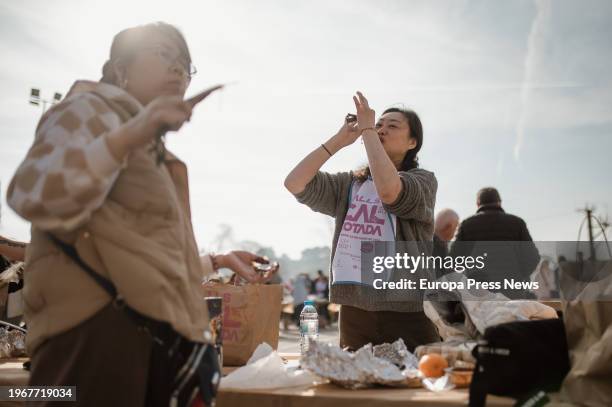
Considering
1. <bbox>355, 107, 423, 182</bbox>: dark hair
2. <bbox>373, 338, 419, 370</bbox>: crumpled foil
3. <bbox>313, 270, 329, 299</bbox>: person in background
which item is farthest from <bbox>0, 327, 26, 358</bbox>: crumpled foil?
<bbox>313, 270, 329, 299</bbox>: person in background

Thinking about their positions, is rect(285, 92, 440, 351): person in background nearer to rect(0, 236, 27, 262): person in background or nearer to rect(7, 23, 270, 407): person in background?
rect(7, 23, 270, 407): person in background

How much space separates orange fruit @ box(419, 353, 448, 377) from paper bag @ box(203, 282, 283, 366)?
663mm

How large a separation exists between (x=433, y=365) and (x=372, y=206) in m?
0.92

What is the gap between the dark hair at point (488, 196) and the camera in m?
4.45

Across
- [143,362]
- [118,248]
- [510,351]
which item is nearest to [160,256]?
[118,248]

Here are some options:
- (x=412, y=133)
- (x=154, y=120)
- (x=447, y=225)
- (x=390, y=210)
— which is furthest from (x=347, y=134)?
(x=447, y=225)

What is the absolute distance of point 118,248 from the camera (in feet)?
3.60

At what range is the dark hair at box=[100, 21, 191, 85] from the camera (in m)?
1.30

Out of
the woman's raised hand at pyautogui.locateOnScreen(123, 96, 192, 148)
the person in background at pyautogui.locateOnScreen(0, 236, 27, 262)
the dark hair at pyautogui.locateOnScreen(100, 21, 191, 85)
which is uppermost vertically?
the dark hair at pyautogui.locateOnScreen(100, 21, 191, 85)

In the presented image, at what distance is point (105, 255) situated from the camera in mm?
1099

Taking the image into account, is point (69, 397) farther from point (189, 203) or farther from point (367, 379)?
point (367, 379)

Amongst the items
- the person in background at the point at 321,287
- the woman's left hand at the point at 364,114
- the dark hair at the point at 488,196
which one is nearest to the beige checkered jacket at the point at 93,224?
the woman's left hand at the point at 364,114

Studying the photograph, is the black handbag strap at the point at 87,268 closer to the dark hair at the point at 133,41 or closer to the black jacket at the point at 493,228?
the dark hair at the point at 133,41

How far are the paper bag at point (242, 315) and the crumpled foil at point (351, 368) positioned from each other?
1.50ft
